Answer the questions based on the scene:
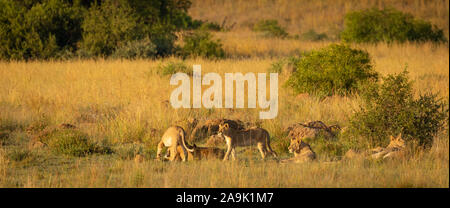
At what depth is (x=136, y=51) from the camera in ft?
64.4

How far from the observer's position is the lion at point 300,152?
7062 millimetres

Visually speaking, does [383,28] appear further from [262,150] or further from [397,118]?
[262,150]

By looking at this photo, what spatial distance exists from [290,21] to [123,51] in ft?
113

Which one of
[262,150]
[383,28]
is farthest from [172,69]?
[383,28]

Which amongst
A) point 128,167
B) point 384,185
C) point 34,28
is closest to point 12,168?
point 128,167

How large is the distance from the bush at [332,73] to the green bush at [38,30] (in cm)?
1061

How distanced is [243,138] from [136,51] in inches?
515

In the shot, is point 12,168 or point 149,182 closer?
point 149,182

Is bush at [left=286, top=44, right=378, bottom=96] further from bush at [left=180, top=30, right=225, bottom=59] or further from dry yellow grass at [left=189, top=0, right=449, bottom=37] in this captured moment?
dry yellow grass at [left=189, top=0, right=449, bottom=37]

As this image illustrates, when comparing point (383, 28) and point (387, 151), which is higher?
point (383, 28)

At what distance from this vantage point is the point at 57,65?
16.9 metres

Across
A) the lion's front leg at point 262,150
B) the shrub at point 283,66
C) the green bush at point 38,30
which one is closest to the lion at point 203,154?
the lion's front leg at point 262,150

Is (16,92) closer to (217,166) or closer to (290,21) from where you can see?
(217,166)

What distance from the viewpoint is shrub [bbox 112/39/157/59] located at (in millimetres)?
19572
